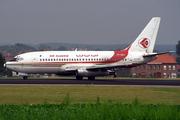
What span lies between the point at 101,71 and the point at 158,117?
1394 inches

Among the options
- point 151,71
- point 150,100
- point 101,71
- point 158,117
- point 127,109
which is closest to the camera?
point 158,117

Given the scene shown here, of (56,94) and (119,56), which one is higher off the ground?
(119,56)

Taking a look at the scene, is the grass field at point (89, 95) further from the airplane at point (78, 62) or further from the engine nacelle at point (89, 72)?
the airplane at point (78, 62)

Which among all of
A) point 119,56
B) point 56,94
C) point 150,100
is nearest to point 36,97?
point 56,94

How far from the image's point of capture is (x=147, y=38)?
203 ft

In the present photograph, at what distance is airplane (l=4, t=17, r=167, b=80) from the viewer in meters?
55.6

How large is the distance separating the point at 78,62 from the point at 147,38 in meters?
12.5

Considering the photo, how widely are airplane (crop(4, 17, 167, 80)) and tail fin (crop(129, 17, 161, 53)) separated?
0.24 meters

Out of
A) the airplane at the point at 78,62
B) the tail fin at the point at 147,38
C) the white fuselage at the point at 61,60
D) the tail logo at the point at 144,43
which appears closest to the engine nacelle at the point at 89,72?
the airplane at the point at 78,62

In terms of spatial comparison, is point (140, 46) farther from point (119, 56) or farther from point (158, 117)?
point (158, 117)

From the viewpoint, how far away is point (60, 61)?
186 feet

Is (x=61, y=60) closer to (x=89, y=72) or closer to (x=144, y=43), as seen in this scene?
(x=89, y=72)

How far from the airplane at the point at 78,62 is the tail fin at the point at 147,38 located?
243mm

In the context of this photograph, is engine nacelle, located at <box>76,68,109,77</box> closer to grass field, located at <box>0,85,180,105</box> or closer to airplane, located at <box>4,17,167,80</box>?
airplane, located at <box>4,17,167,80</box>
